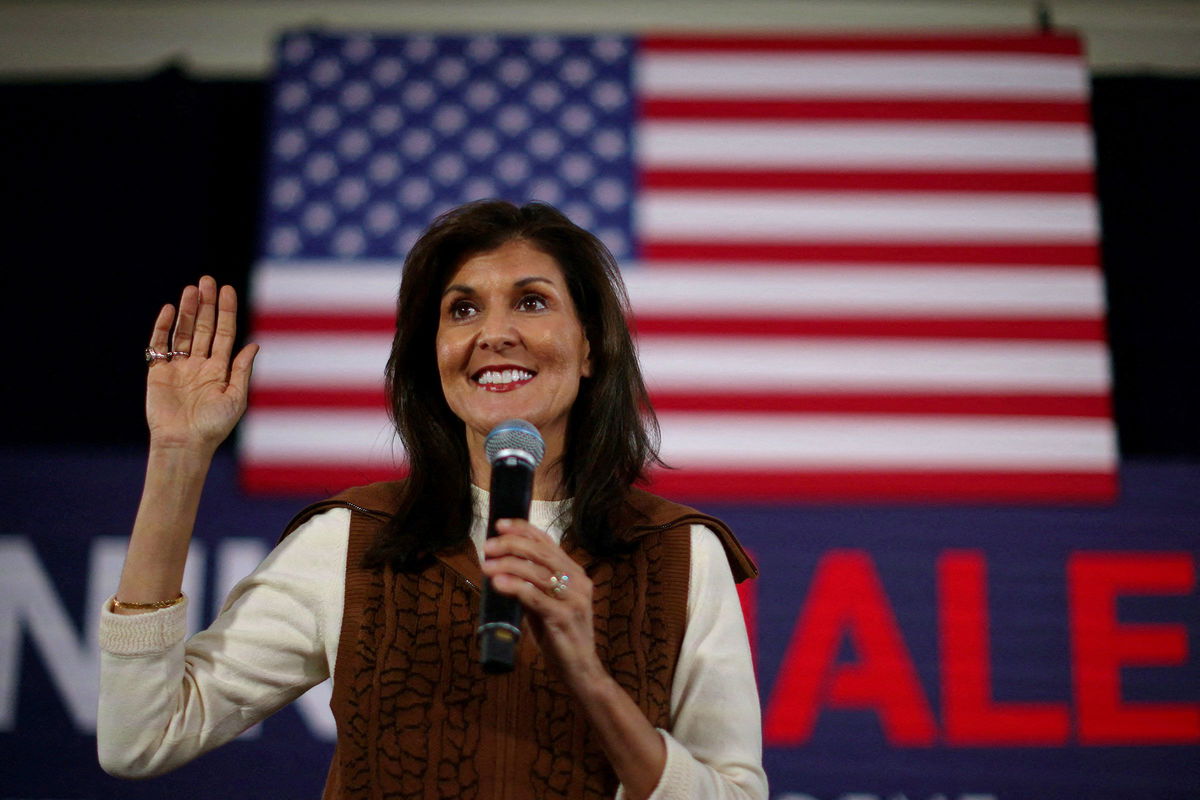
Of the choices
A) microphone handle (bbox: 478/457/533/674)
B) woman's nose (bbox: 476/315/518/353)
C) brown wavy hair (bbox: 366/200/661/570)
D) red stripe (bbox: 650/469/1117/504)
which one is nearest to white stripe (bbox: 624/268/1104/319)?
red stripe (bbox: 650/469/1117/504)

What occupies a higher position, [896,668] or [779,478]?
[779,478]

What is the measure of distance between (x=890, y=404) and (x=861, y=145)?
74 cm

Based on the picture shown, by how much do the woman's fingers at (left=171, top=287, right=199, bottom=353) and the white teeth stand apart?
12.9 inches

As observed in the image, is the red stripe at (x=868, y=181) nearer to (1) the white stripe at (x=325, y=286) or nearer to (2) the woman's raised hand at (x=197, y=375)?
(1) the white stripe at (x=325, y=286)

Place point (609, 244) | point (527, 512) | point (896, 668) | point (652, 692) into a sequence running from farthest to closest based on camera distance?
point (609, 244) → point (896, 668) → point (652, 692) → point (527, 512)

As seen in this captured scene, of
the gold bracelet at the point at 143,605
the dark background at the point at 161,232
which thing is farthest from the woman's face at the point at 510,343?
the dark background at the point at 161,232

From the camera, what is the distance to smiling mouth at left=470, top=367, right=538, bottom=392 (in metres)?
1.18

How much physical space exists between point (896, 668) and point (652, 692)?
1.78m

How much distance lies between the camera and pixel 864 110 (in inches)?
114

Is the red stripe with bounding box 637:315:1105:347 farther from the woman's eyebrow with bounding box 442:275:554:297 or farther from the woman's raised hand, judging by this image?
the woman's raised hand

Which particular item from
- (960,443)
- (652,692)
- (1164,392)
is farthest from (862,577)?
(652,692)

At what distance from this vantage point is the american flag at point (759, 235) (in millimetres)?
2721

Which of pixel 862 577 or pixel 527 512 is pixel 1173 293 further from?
pixel 527 512

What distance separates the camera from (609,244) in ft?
9.32
